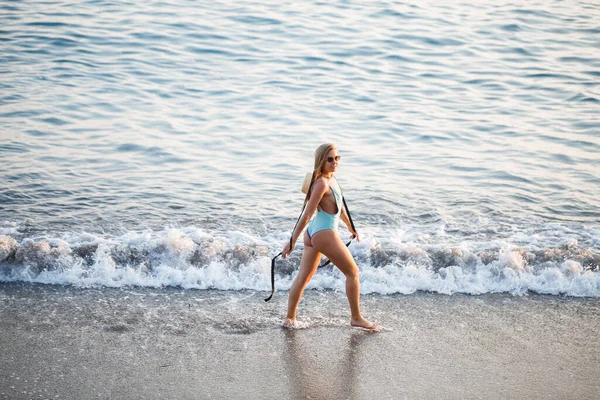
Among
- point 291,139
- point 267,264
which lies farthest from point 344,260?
point 291,139

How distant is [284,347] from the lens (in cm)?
595

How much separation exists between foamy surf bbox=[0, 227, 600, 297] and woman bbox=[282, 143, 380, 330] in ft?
3.49

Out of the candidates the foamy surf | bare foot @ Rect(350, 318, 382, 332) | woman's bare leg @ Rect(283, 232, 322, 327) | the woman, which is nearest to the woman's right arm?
the woman

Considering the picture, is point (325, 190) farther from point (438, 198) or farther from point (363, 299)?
point (438, 198)

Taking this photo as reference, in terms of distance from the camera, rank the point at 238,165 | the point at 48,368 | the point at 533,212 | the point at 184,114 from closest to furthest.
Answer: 1. the point at 48,368
2. the point at 533,212
3. the point at 238,165
4. the point at 184,114

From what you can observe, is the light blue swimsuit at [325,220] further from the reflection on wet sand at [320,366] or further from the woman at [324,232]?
the reflection on wet sand at [320,366]

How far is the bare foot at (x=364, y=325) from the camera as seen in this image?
20.7 feet

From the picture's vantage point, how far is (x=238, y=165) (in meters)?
11.7

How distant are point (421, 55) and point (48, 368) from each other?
14.4 metres

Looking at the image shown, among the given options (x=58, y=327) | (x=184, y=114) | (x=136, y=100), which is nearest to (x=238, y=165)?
(x=184, y=114)

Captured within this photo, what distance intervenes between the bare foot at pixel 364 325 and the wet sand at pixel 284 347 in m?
0.08

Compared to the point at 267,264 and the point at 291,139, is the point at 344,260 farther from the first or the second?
the point at 291,139

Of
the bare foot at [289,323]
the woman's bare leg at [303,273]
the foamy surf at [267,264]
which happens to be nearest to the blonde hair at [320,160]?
the woman's bare leg at [303,273]

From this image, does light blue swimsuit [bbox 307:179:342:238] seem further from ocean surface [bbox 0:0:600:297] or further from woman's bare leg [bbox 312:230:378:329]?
ocean surface [bbox 0:0:600:297]
